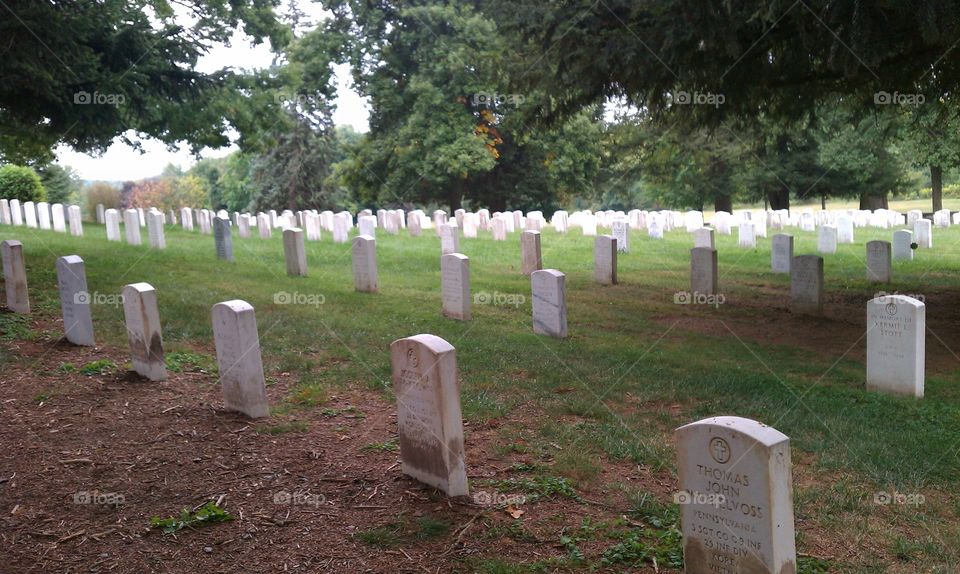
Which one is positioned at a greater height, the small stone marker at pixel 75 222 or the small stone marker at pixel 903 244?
the small stone marker at pixel 75 222

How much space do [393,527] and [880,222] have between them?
99.3 feet

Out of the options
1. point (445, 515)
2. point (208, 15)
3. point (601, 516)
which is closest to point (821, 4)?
point (601, 516)

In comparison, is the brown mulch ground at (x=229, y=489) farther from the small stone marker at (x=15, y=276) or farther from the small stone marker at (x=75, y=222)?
the small stone marker at (x=75, y=222)

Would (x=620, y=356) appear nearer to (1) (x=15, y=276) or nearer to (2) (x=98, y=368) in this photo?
(2) (x=98, y=368)

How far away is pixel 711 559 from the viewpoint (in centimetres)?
402

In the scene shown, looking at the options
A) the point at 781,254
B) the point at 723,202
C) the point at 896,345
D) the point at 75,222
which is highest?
the point at 75,222

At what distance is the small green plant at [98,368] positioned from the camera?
8383mm

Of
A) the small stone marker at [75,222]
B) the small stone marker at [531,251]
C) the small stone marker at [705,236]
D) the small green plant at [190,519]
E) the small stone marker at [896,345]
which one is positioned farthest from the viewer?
the small stone marker at [75,222]

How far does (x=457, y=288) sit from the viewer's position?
39.0 feet

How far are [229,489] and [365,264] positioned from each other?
8797 mm

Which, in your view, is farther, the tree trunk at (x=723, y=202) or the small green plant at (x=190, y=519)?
the tree trunk at (x=723, y=202)

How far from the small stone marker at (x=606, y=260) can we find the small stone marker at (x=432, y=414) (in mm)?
10742

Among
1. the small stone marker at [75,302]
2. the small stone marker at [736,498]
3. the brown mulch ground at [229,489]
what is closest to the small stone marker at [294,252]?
the small stone marker at [75,302]

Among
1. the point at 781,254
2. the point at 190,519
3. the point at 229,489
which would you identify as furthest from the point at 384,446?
the point at 781,254
